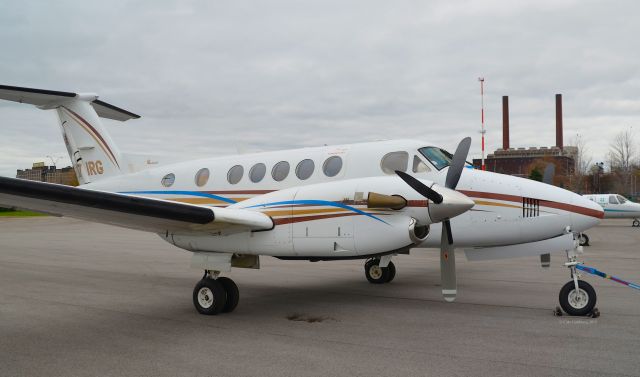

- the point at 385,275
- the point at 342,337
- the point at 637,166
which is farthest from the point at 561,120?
the point at 342,337

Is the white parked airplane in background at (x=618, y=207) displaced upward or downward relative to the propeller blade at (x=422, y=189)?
upward

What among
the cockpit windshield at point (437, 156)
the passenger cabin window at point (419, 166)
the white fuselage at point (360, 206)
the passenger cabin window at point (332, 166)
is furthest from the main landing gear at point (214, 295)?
the cockpit windshield at point (437, 156)

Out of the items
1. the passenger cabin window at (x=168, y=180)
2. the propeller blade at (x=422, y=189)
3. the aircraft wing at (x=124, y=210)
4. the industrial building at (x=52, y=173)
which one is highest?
the industrial building at (x=52, y=173)

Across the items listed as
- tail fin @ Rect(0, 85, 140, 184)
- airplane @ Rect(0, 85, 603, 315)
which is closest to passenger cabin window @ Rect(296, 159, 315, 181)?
airplane @ Rect(0, 85, 603, 315)

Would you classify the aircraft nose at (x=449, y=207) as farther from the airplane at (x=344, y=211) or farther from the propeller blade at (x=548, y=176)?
the propeller blade at (x=548, y=176)

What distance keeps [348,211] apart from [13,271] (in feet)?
35.1

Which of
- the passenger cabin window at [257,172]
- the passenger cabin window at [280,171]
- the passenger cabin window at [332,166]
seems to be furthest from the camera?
the passenger cabin window at [257,172]

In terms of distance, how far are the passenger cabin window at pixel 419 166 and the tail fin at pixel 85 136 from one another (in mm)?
6761

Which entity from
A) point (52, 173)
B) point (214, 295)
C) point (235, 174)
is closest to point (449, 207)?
point (214, 295)

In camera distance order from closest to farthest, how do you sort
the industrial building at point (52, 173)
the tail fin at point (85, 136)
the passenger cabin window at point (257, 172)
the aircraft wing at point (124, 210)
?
the aircraft wing at point (124, 210) < the passenger cabin window at point (257, 172) < the tail fin at point (85, 136) < the industrial building at point (52, 173)

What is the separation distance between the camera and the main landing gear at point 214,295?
7.86 metres

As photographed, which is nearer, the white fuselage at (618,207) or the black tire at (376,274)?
the black tire at (376,274)

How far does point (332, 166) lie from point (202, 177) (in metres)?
2.86

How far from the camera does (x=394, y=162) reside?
343 inches
